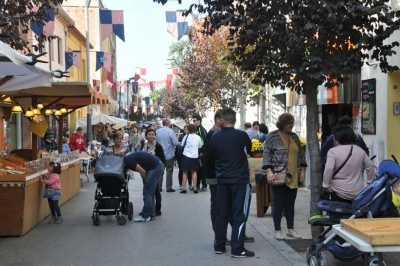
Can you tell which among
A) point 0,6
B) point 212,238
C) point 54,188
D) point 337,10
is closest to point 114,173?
point 54,188

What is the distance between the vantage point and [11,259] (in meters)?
7.48

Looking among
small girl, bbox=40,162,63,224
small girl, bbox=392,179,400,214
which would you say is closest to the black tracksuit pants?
small girl, bbox=392,179,400,214

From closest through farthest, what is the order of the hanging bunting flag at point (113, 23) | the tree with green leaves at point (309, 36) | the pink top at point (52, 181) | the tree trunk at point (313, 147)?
the tree with green leaves at point (309, 36) → the tree trunk at point (313, 147) → the pink top at point (52, 181) → the hanging bunting flag at point (113, 23)

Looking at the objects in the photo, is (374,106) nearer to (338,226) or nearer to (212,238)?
(212,238)

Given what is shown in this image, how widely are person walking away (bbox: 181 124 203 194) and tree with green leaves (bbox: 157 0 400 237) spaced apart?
6688mm

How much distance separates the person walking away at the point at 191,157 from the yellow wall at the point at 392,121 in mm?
5684

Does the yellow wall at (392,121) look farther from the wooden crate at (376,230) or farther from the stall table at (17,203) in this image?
the stall table at (17,203)

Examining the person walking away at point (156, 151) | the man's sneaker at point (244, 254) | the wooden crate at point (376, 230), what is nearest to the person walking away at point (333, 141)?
the man's sneaker at point (244, 254)

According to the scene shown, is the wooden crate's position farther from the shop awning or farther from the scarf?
the shop awning

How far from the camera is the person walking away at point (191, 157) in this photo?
14844 millimetres

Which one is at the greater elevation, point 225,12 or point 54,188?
point 225,12

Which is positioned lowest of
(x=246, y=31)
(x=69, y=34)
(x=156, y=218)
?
(x=156, y=218)

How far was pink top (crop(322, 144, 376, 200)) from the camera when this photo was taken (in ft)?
22.3

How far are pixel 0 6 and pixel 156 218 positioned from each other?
4.98m
